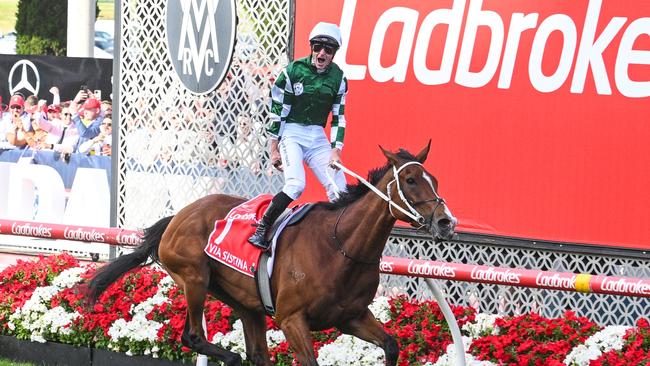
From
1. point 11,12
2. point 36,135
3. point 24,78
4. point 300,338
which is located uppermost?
point 24,78

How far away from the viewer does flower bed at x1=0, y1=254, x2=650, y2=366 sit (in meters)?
7.24

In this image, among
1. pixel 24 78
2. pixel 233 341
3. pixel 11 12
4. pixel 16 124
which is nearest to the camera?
pixel 233 341

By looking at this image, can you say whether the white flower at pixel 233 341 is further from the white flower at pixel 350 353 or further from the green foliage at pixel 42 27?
the green foliage at pixel 42 27

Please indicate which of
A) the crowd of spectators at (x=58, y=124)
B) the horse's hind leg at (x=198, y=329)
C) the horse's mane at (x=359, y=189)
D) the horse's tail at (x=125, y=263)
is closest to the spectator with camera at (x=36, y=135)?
the crowd of spectators at (x=58, y=124)

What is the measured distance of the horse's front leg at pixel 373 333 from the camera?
6.84 m

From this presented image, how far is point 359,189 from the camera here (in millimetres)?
7078

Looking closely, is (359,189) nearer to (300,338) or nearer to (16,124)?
(300,338)

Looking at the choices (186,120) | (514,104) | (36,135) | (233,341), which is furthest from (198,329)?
(36,135)

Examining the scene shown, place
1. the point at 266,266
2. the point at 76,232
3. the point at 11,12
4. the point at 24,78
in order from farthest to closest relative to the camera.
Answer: the point at 11,12
the point at 24,78
the point at 76,232
the point at 266,266

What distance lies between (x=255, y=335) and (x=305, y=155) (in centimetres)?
111

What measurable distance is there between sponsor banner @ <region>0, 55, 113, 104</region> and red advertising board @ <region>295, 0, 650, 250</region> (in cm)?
483

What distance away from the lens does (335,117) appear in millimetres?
7738

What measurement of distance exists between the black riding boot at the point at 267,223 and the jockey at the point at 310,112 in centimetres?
9

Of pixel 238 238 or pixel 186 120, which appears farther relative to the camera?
pixel 186 120
